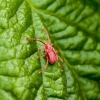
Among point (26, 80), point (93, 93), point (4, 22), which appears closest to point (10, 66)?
point (26, 80)

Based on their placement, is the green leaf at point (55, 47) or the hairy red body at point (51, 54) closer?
the green leaf at point (55, 47)

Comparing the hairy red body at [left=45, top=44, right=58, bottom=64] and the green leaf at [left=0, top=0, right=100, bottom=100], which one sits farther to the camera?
the hairy red body at [left=45, top=44, right=58, bottom=64]

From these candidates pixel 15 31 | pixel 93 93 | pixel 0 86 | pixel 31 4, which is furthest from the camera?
pixel 93 93

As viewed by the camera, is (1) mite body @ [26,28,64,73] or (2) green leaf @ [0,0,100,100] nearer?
(2) green leaf @ [0,0,100,100]

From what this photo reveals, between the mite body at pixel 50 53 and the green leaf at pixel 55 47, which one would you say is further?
the mite body at pixel 50 53

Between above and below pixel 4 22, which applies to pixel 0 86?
below

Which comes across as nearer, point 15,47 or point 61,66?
point 15,47

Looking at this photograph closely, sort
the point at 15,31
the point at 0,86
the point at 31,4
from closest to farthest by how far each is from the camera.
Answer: the point at 0,86
the point at 15,31
the point at 31,4

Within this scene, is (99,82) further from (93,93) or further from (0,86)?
(0,86)
